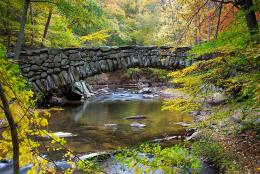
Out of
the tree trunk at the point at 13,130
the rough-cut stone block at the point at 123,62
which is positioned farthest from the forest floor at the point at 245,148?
the rough-cut stone block at the point at 123,62

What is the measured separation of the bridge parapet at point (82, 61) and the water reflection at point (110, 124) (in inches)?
64.4

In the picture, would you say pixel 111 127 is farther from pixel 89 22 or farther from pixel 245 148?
pixel 245 148

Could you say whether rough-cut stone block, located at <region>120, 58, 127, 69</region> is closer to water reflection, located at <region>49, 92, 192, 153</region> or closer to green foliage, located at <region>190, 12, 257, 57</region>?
water reflection, located at <region>49, 92, 192, 153</region>

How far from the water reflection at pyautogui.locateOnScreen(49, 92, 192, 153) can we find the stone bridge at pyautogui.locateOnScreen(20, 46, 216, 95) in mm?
1635

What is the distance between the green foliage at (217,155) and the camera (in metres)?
5.85

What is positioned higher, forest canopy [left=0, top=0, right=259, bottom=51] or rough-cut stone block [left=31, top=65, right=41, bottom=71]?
forest canopy [left=0, top=0, right=259, bottom=51]

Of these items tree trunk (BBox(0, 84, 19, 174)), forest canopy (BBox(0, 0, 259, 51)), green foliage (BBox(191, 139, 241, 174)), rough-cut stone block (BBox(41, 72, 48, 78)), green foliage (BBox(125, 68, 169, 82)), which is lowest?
green foliage (BBox(125, 68, 169, 82))

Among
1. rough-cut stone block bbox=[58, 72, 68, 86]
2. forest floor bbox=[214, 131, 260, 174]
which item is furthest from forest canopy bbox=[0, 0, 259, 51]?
forest floor bbox=[214, 131, 260, 174]

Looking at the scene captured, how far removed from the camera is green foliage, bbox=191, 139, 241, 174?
585 cm

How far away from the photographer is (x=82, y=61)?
12047 millimetres

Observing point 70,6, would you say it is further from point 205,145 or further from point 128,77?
point 128,77

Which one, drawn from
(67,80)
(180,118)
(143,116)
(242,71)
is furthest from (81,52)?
(242,71)

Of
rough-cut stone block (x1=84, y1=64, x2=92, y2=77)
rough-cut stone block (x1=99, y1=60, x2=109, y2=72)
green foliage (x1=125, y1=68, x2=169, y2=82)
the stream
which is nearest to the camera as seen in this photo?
the stream

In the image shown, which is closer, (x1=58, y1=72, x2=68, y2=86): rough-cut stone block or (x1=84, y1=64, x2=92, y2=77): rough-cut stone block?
(x1=58, y1=72, x2=68, y2=86): rough-cut stone block
